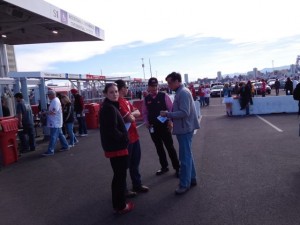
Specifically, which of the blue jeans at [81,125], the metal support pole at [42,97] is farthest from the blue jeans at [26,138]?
the blue jeans at [81,125]

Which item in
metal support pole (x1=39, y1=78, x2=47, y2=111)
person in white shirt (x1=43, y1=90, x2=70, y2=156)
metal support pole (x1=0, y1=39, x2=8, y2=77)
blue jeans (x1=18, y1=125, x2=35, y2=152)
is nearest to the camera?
person in white shirt (x1=43, y1=90, x2=70, y2=156)

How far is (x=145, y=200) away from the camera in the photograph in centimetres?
565

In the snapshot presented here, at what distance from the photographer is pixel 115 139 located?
190 inches

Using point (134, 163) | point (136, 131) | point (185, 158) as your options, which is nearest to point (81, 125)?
point (134, 163)

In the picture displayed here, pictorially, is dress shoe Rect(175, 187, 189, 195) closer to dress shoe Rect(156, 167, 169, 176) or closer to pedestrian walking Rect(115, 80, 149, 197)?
pedestrian walking Rect(115, 80, 149, 197)

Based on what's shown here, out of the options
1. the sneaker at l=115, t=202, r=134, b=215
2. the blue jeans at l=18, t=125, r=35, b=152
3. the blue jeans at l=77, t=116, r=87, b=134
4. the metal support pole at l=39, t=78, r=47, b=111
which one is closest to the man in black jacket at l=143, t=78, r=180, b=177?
the sneaker at l=115, t=202, r=134, b=215

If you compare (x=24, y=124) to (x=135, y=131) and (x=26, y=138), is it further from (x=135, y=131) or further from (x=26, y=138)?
(x=135, y=131)

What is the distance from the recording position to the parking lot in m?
4.86

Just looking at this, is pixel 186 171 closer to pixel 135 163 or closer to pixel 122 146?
pixel 135 163

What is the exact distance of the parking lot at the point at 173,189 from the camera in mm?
4863

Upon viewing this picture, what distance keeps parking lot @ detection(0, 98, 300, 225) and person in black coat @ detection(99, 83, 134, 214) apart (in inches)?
11.4

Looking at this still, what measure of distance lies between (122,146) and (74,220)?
1288 millimetres

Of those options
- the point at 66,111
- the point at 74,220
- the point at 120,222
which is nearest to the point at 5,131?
the point at 66,111

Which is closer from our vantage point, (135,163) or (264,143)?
(135,163)
